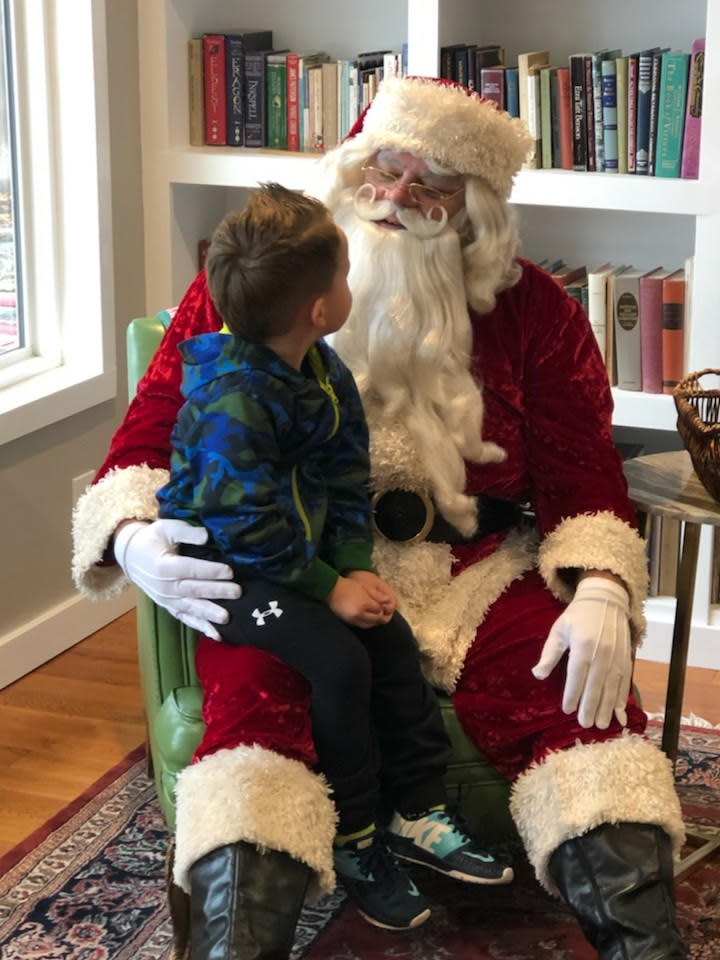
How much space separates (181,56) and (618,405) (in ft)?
4.12

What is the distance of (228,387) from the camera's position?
6.19ft

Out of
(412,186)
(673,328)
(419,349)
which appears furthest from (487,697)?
(673,328)

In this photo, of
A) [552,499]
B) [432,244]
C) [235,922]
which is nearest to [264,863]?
[235,922]

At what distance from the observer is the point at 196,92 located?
11.1 feet

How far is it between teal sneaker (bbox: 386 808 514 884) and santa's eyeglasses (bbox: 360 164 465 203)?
887mm

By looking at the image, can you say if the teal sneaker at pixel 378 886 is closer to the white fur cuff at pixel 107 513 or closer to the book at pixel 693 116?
the white fur cuff at pixel 107 513

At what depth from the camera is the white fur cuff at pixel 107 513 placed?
210cm

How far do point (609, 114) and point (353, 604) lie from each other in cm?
153

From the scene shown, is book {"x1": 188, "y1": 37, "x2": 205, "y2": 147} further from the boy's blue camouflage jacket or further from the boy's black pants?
the boy's black pants

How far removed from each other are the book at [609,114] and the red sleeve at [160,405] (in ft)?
3.90

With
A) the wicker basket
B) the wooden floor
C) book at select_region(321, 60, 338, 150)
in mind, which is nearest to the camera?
the wicker basket

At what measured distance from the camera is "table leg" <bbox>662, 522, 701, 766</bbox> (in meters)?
2.25

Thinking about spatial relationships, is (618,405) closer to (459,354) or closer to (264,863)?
(459,354)

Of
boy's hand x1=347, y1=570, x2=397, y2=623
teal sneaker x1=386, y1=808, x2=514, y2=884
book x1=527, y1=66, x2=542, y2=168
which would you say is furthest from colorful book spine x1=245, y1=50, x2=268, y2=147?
teal sneaker x1=386, y1=808, x2=514, y2=884
